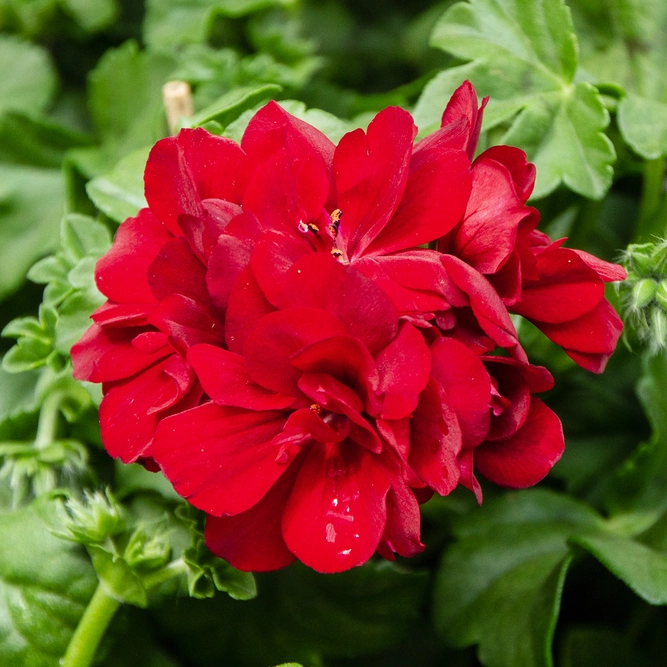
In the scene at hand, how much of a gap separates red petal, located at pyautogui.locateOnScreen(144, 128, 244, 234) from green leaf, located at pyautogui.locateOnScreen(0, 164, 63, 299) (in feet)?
1.74

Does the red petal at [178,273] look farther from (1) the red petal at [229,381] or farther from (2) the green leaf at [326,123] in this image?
(2) the green leaf at [326,123]

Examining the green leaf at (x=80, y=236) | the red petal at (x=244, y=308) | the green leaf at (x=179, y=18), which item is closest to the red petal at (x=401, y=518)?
the red petal at (x=244, y=308)

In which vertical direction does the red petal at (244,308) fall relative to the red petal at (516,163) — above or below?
below

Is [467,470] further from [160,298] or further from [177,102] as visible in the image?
[177,102]

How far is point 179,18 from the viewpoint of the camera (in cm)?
114

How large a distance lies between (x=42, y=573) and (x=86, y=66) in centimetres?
95

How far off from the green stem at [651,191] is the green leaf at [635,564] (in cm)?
33

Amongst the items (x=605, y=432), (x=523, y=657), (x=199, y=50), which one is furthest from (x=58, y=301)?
(x=605, y=432)

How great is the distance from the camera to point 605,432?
101 cm

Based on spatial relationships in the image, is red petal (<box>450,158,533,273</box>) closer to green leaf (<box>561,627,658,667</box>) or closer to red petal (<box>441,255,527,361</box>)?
red petal (<box>441,255,527,361</box>)

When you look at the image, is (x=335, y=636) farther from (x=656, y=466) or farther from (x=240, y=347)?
(x=240, y=347)

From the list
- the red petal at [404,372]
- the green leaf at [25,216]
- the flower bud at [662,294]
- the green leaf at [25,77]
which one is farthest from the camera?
the green leaf at [25,77]

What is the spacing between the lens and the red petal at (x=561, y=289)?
1.65 ft

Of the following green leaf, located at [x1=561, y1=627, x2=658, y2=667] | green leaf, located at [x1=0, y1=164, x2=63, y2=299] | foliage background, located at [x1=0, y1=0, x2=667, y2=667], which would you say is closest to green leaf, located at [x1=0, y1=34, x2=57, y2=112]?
foliage background, located at [x1=0, y1=0, x2=667, y2=667]
